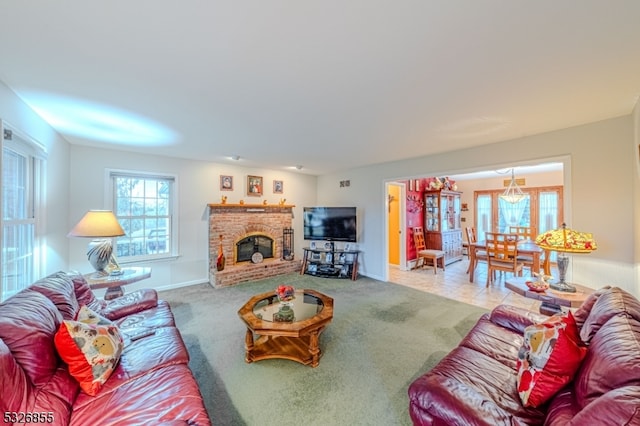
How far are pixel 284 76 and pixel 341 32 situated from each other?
0.58 m

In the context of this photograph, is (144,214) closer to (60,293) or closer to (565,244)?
(60,293)

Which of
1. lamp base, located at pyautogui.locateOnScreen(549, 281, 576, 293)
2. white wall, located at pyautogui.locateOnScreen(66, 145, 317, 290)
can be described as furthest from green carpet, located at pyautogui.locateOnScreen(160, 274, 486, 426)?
lamp base, located at pyautogui.locateOnScreen(549, 281, 576, 293)

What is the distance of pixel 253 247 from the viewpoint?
17.8 feet

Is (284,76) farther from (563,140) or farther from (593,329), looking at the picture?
(563,140)

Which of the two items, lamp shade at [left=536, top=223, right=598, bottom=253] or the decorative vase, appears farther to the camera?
the decorative vase

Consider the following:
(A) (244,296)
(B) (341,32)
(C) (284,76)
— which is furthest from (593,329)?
(A) (244,296)

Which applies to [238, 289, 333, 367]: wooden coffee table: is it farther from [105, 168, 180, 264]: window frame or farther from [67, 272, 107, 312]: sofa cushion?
[105, 168, 180, 264]: window frame

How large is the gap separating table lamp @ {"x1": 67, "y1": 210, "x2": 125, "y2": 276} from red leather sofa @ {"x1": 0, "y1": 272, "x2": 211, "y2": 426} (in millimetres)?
1209

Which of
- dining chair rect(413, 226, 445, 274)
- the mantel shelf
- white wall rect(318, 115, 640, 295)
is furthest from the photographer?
dining chair rect(413, 226, 445, 274)

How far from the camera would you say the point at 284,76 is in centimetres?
182

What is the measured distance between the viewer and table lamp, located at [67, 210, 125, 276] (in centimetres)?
279

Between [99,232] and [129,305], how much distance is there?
3.48ft

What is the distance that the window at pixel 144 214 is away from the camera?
4102 mm

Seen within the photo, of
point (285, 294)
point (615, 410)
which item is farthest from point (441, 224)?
point (615, 410)
